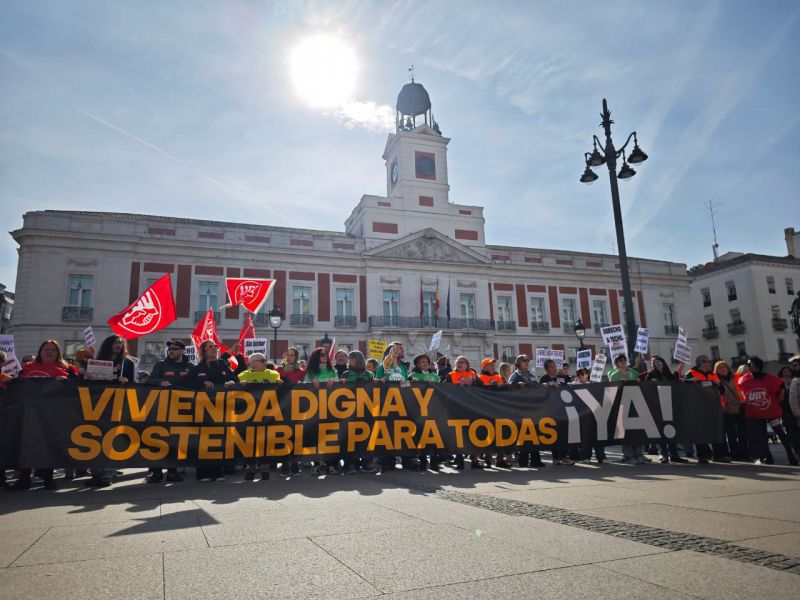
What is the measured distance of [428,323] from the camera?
35.3 m

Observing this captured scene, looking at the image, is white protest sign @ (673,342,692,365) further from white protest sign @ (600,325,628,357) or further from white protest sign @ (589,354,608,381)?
white protest sign @ (589,354,608,381)

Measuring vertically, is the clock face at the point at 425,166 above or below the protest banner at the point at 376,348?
above

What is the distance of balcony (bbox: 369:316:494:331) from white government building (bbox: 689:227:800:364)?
2072 centimetres

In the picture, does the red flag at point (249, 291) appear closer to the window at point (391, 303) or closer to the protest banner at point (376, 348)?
the protest banner at point (376, 348)

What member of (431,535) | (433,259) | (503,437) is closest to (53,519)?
(431,535)

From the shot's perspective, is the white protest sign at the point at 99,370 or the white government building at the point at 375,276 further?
the white government building at the point at 375,276

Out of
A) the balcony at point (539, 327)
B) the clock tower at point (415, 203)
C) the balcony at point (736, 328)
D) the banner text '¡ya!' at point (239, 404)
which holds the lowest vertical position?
the banner text '¡ya!' at point (239, 404)

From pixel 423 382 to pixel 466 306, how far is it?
28.8 m

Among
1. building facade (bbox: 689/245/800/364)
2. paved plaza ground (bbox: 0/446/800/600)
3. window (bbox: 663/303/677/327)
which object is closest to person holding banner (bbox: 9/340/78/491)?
paved plaza ground (bbox: 0/446/800/600)

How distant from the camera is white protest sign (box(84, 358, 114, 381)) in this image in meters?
7.35

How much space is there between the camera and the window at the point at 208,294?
3161 centimetres

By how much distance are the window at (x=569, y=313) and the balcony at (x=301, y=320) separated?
60.0ft

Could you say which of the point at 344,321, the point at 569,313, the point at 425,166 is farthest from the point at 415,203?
the point at 569,313

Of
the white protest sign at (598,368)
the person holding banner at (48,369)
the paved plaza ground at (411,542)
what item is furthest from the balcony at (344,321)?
the paved plaza ground at (411,542)
